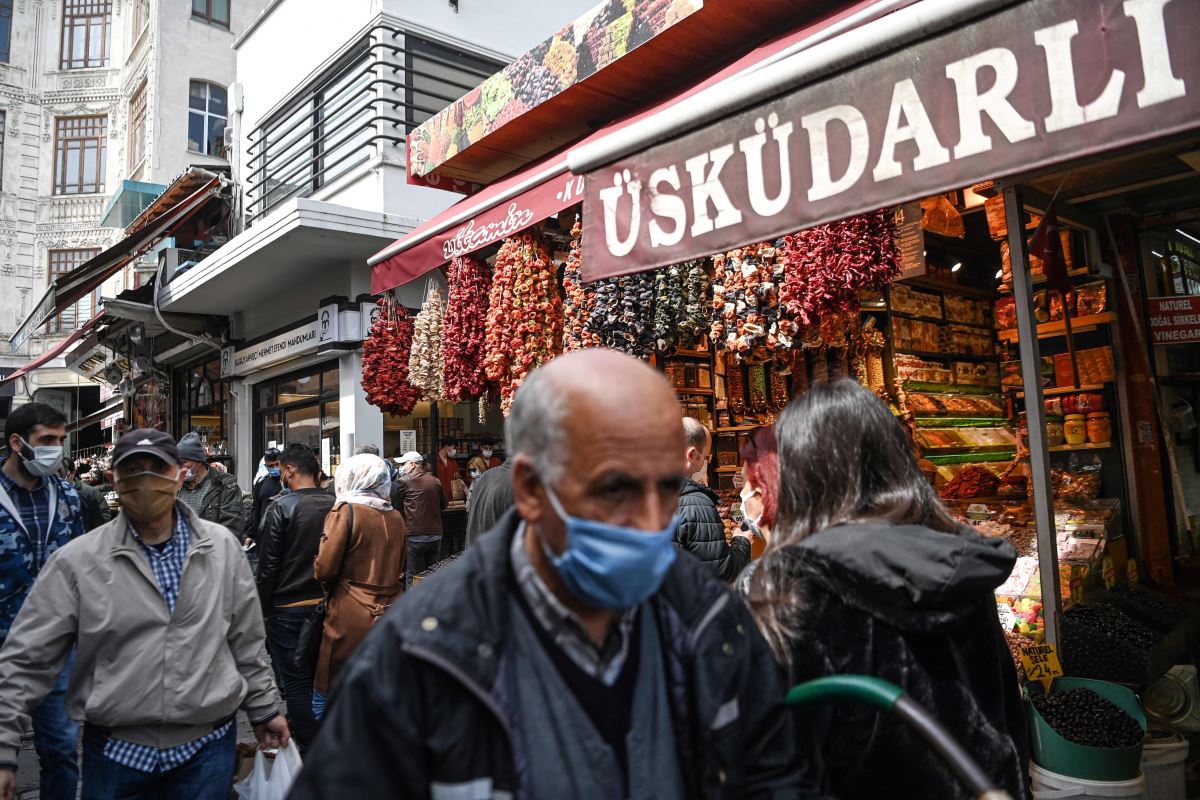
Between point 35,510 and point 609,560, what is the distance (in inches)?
177

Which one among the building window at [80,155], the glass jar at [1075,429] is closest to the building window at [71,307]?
the building window at [80,155]

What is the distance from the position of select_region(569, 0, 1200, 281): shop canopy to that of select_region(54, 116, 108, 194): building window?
3165cm

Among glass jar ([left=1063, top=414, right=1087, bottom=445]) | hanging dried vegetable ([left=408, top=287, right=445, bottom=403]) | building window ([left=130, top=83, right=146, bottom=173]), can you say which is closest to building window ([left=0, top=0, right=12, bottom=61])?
building window ([left=130, top=83, right=146, bottom=173])

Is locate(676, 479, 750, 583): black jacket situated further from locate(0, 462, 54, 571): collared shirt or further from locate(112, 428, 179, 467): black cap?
locate(0, 462, 54, 571): collared shirt

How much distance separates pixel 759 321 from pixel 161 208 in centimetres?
1496

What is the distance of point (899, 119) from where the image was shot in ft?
8.03

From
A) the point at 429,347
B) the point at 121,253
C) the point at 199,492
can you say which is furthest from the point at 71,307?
the point at 429,347

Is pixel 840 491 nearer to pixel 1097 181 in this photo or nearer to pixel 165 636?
pixel 165 636

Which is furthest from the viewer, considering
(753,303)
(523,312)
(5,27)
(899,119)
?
(5,27)

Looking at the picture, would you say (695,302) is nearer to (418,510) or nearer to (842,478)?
(842,478)

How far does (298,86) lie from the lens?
37.8 ft

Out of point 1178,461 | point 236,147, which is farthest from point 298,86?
point 1178,461

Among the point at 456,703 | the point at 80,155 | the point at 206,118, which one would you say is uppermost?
the point at 80,155

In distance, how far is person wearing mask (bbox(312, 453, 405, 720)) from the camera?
4199 millimetres
